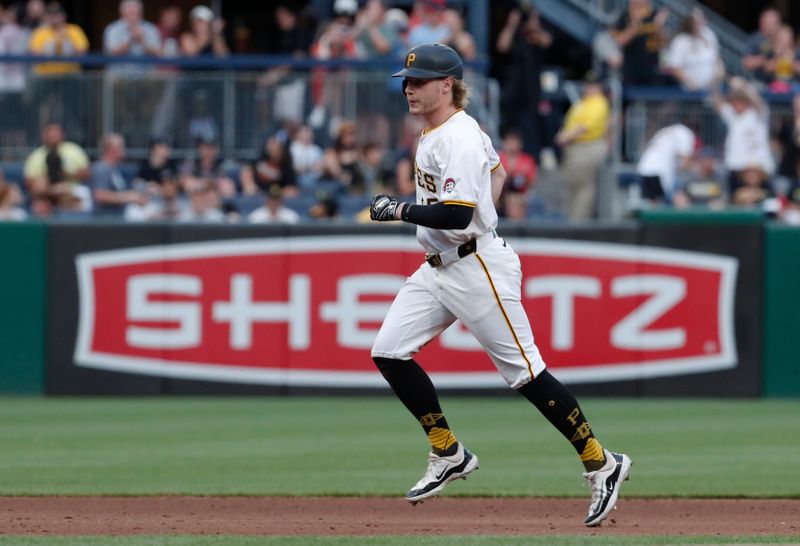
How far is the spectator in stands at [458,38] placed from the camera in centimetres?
1572

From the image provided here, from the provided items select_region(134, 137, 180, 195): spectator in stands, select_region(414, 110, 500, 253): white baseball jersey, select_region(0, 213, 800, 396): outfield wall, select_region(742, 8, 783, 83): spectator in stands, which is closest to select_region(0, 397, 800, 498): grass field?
select_region(0, 213, 800, 396): outfield wall

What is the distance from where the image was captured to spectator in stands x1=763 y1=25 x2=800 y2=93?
16938 millimetres

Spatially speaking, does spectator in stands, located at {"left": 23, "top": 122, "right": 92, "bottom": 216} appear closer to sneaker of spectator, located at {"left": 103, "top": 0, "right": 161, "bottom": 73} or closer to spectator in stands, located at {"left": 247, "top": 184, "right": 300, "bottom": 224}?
sneaker of spectator, located at {"left": 103, "top": 0, "right": 161, "bottom": 73}

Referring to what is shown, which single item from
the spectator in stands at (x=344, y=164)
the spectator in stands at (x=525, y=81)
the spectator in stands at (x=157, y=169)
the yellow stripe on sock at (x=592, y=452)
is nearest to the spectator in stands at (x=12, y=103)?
the spectator in stands at (x=157, y=169)

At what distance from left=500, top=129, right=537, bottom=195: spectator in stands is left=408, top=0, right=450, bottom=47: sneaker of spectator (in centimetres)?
140

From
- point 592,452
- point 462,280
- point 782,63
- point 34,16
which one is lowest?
point 592,452

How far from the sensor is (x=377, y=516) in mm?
7188

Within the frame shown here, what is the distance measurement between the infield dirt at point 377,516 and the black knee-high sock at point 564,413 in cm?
33

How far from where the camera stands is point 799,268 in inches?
532

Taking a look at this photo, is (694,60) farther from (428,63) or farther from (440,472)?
(440,472)

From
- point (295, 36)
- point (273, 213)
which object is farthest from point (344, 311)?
point (295, 36)

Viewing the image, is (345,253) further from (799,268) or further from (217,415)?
(799,268)

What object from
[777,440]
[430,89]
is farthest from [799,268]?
[430,89]

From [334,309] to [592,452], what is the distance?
22.2ft
